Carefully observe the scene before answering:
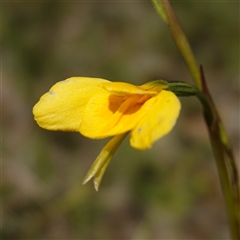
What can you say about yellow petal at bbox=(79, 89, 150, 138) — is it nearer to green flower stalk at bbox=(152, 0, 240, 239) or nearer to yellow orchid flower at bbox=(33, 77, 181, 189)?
yellow orchid flower at bbox=(33, 77, 181, 189)

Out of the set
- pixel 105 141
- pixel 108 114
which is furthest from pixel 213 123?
pixel 105 141

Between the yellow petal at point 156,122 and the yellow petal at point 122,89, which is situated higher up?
the yellow petal at point 122,89

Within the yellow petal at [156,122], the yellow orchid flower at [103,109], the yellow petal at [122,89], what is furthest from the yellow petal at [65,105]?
the yellow petal at [156,122]

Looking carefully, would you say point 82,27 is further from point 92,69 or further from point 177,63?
point 177,63

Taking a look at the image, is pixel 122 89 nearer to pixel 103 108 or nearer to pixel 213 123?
pixel 103 108

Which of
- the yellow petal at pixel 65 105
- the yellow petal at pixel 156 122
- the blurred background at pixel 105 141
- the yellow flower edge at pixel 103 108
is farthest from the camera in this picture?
the blurred background at pixel 105 141

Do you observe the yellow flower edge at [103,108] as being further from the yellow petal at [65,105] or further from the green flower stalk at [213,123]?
the green flower stalk at [213,123]

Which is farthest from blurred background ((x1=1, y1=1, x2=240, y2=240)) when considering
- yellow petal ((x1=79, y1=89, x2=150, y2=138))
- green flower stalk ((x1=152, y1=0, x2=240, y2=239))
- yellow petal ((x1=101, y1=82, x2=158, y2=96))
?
yellow petal ((x1=101, y1=82, x2=158, y2=96))
